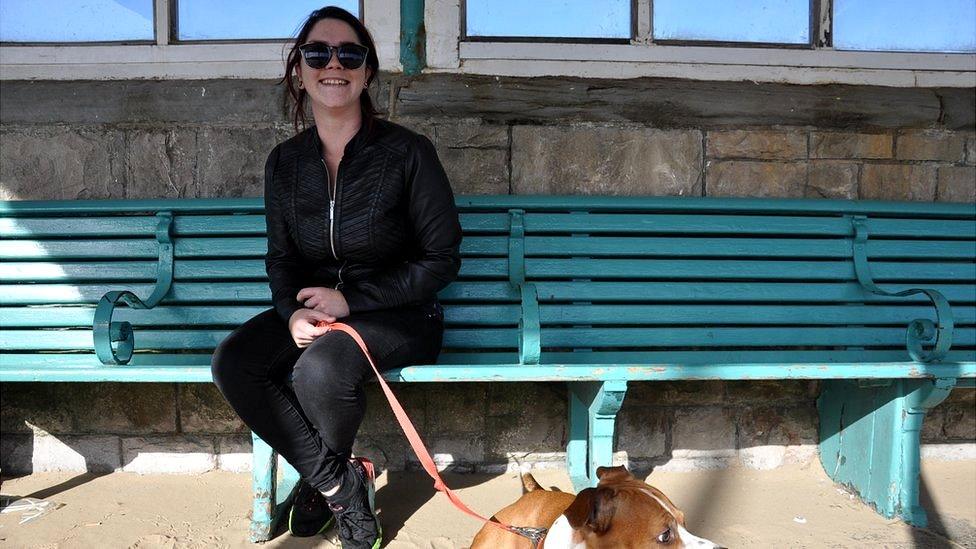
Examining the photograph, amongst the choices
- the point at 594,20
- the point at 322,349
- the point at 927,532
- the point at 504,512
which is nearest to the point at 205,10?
the point at 594,20

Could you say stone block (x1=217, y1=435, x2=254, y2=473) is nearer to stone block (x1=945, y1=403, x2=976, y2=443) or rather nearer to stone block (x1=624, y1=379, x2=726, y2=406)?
stone block (x1=624, y1=379, x2=726, y2=406)

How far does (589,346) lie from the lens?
11.1ft

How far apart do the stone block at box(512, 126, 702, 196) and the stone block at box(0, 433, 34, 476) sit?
259 cm

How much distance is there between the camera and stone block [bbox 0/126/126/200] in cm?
374

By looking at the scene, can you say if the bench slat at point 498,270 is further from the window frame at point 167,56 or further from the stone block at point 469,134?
the window frame at point 167,56

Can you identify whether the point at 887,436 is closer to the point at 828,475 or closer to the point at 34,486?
the point at 828,475

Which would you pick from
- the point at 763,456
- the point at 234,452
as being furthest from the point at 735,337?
the point at 234,452

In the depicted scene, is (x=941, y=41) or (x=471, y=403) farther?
(x=941, y=41)

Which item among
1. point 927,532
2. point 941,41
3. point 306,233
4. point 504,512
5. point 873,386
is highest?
point 941,41

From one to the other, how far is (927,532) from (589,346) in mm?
1508

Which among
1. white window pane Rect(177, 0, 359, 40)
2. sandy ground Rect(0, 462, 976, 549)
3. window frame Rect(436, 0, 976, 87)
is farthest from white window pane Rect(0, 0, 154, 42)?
sandy ground Rect(0, 462, 976, 549)

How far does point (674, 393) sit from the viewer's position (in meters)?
3.85

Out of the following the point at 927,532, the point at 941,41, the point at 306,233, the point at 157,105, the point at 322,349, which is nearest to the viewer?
Result: the point at 322,349

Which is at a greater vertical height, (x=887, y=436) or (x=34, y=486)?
(x=887, y=436)
